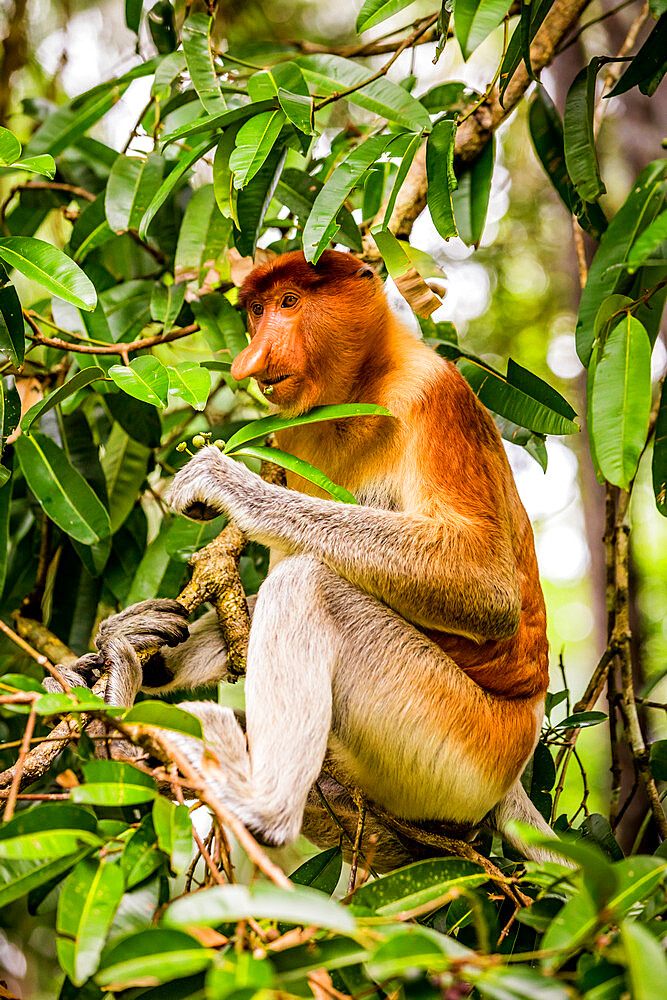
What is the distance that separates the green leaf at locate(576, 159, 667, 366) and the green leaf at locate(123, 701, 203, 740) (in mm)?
1126

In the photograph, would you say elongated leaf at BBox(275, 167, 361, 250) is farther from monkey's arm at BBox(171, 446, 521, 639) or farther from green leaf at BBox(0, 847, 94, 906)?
green leaf at BBox(0, 847, 94, 906)

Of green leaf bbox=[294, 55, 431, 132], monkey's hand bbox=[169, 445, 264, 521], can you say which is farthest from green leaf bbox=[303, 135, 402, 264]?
monkey's hand bbox=[169, 445, 264, 521]

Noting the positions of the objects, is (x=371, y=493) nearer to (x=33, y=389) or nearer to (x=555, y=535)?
(x=33, y=389)

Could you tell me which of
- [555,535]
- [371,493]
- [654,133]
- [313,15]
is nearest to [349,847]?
[371,493]

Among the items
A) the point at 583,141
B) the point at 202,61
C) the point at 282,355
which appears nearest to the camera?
the point at 583,141

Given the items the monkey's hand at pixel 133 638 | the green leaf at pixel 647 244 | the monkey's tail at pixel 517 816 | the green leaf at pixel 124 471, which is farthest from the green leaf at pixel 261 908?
the green leaf at pixel 124 471

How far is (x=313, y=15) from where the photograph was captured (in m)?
7.29

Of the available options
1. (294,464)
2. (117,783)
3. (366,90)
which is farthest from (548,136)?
(117,783)

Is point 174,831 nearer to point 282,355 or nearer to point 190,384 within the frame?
point 190,384

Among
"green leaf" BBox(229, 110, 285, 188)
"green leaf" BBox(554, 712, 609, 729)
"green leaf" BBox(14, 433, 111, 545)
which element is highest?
"green leaf" BBox(229, 110, 285, 188)

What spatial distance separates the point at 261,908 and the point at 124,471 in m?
2.49

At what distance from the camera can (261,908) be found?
888 mm

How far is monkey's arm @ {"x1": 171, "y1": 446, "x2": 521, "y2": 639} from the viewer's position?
7.28 ft

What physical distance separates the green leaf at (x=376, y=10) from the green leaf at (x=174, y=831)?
1.88 m
